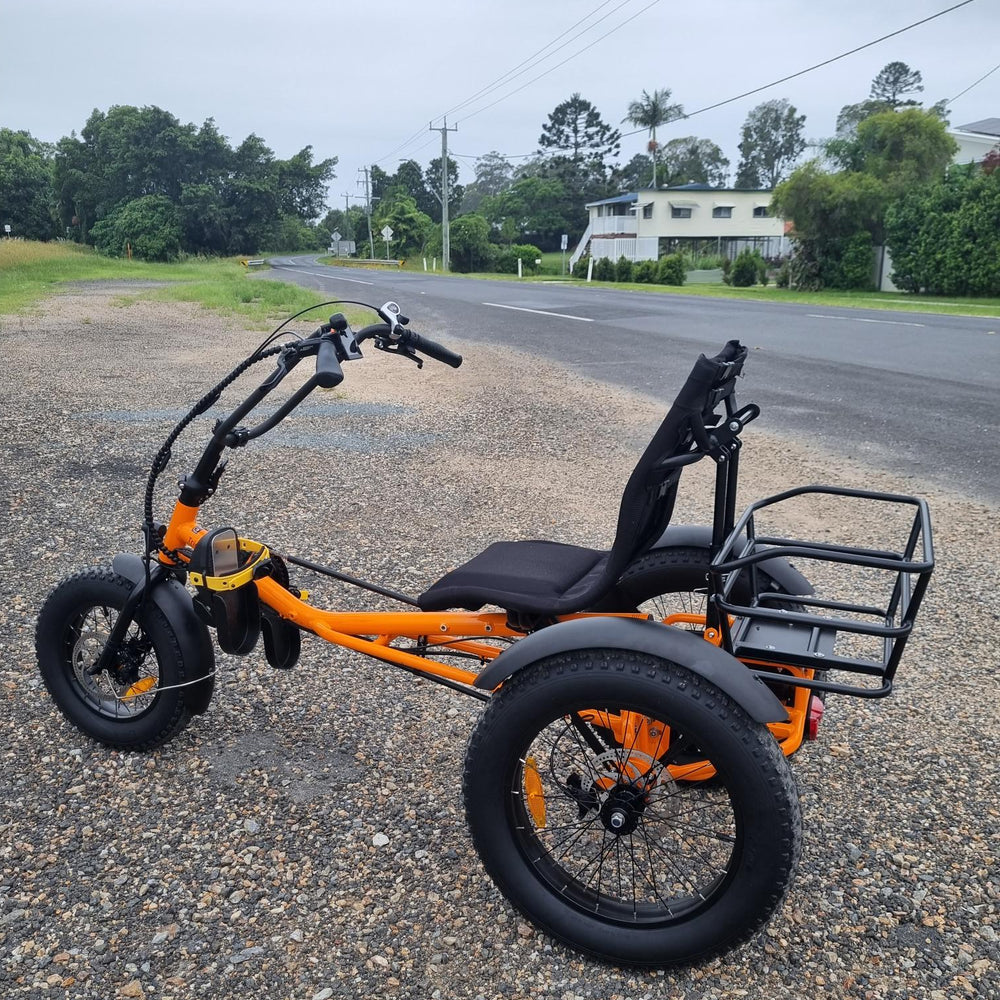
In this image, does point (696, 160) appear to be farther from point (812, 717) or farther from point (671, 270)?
point (812, 717)

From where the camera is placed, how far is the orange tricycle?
6.89 feet

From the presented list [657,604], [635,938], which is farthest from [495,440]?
[635,938]

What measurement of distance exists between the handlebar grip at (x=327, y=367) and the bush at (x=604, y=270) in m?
42.2

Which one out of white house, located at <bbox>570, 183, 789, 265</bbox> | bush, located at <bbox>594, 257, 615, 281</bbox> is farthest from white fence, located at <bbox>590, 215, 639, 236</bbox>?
bush, located at <bbox>594, 257, 615, 281</bbox>

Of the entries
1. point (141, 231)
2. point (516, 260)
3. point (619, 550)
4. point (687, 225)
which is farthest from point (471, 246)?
point (619, 550)

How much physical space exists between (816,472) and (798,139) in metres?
97.6

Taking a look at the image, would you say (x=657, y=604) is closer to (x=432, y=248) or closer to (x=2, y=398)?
(x=2, y=398)

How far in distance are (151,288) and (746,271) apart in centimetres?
2185

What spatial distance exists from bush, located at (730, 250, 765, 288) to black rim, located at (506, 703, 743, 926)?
117 ft

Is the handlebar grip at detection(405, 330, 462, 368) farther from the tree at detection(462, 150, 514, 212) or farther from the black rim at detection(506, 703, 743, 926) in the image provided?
the tree at detection(462, 150, 514, 212)

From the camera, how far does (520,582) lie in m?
2.62

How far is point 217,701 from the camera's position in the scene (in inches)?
139

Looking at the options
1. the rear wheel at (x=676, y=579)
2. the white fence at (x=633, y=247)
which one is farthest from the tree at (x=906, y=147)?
the rear wheel at (x=676, y=579)

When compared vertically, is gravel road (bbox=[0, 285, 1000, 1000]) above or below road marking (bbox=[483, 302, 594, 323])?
below
